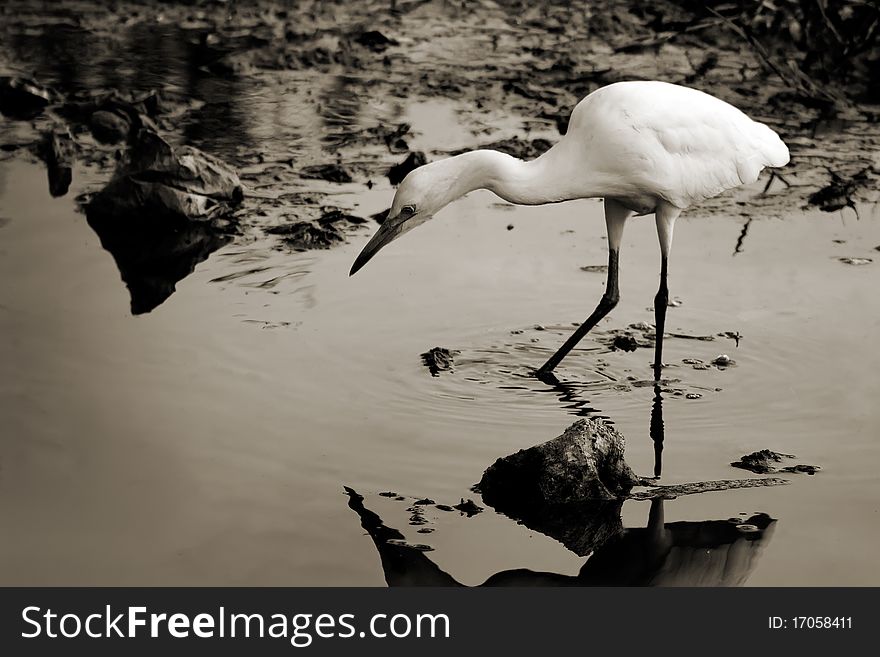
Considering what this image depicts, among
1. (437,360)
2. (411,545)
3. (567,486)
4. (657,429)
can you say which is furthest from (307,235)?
(411,545)

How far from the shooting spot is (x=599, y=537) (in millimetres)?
4910


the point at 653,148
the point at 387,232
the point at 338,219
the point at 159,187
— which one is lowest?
the point at 338,219

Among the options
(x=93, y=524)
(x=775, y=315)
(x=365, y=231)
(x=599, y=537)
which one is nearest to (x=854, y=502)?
(x=599, y=537)

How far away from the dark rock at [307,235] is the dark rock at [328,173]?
81cm

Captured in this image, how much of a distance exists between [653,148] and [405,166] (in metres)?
2.74

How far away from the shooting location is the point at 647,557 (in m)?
4.82

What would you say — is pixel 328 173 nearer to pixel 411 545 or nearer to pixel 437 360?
pixel 437 360

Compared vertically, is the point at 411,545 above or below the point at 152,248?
above

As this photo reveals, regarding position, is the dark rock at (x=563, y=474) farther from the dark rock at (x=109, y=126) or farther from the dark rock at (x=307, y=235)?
the dark rock at (x=109, y=126)

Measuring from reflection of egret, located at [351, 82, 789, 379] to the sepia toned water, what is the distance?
500 millimetres

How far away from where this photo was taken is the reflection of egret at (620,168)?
233 inches

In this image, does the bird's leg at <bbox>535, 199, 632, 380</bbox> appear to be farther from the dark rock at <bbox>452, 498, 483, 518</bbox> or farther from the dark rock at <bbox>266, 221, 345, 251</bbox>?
the dark rock at <bbox>266, 221, 345, 251</bbox>

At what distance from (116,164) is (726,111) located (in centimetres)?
400

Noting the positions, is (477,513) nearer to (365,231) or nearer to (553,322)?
(553,322)
